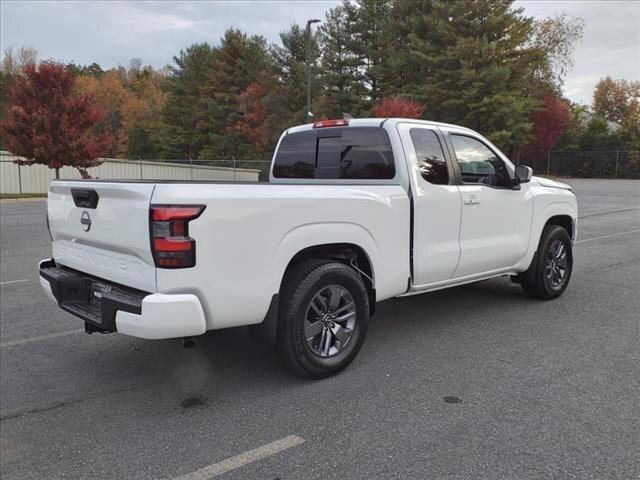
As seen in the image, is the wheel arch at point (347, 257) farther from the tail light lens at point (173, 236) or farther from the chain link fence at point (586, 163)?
the chain link fence at point (586, 163)

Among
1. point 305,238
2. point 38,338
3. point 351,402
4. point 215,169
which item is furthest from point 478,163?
point 215,169

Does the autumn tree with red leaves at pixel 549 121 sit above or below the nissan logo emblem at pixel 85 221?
above

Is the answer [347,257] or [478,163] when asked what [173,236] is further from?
[478,163]

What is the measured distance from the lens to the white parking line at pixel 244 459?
2.72 m

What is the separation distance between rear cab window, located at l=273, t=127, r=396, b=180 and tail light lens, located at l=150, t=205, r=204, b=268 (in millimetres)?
1990

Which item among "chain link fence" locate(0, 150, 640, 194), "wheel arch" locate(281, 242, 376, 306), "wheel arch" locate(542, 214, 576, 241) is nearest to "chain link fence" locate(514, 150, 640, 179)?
"chain link fence" locate(0, 150, 640, 194)

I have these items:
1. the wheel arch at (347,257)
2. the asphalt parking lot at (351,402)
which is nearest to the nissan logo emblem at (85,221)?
the asphalt parking lot at (351,402)

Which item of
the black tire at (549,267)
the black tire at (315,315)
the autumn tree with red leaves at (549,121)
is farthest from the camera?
the autumn tree with red leaves at (549,121)

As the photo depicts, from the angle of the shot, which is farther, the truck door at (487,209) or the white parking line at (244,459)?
the truck door at (487,209)

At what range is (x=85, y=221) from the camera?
366cm

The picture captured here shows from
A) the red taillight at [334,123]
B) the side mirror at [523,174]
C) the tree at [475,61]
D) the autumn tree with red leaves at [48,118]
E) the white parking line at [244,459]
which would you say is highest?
the tree at [475,61]

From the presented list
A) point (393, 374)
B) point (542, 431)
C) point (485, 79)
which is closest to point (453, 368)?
point (393, 374)

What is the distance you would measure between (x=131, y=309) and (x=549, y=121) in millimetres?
45428

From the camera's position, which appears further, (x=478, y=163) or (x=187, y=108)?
(x=187, y=108)
